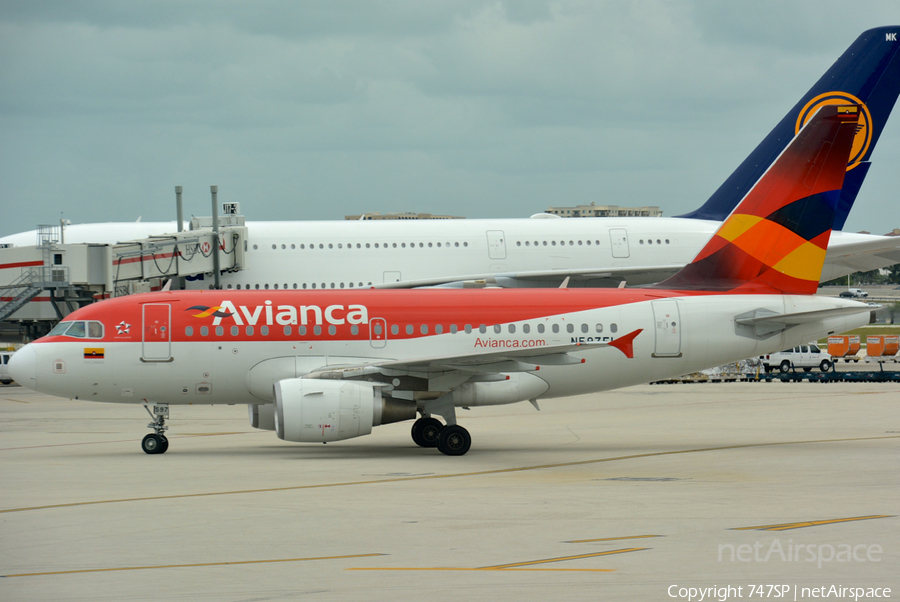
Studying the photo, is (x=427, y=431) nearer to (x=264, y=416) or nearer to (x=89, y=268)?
(x=264, y=416)

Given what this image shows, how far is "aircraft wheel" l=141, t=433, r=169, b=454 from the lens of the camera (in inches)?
850

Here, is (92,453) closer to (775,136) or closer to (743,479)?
(743,479)

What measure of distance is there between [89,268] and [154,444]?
1422cm

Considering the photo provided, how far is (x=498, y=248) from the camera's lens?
38.8m

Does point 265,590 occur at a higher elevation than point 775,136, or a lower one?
lower

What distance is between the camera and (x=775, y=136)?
124 ft

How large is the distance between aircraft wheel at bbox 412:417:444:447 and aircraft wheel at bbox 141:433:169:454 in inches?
228

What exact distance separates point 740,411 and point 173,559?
22795 mm

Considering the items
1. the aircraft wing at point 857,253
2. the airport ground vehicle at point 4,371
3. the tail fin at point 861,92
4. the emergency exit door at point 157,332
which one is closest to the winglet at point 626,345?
the emergency exit door at point 157,332

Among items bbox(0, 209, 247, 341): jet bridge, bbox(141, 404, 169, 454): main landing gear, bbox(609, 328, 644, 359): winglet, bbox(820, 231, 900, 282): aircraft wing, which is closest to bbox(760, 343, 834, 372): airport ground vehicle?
bbox(820, 231, 900, 282): aircraft wing

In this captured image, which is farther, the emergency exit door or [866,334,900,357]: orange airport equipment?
[866,334,900,357]: orange airport equipment

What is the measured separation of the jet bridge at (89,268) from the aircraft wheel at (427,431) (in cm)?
1603

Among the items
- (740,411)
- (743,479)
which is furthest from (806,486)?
(740,411)

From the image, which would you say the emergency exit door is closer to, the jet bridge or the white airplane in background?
the jet bridge
